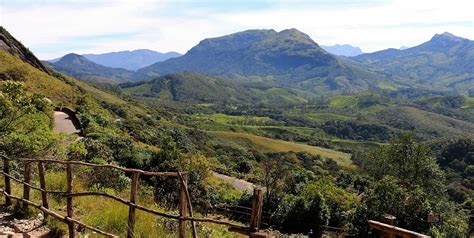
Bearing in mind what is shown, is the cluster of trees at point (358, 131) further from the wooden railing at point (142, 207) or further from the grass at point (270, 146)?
the wooden railing at point (142, 207)

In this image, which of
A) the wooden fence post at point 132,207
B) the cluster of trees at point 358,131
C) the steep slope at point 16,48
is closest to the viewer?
the wooden fence post at point 132,207

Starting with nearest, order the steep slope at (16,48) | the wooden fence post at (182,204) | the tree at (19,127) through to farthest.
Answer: the wooden fence post at (182,204) < the tree at (19,127) < the steep slope at (16,48)

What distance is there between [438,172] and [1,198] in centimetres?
3843

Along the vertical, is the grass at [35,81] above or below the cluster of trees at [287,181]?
above

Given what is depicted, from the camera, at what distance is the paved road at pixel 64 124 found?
140ft

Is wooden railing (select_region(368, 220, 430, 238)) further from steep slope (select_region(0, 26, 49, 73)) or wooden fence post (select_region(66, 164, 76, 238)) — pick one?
steep slope (select_region(0, 26, 49, 73))

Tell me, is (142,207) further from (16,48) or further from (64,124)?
(16,48)

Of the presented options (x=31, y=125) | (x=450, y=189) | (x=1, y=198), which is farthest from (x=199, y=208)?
(x=450, y=189)

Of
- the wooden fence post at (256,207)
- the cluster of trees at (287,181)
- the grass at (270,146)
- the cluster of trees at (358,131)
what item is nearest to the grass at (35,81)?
the cluster of trees at (287,181)

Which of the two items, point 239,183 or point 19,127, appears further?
point 239,183

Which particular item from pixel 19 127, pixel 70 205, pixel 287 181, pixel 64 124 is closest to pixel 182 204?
pixel 70 205

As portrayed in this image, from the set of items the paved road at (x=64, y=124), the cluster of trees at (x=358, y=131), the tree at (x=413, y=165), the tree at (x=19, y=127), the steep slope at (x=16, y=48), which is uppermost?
the steep slope at (x=16, y=48)

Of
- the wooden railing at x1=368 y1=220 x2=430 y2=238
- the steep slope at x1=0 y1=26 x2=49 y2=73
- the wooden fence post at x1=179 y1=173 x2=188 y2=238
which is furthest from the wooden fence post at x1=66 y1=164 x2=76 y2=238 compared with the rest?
the steep slope at x1=0 y1=26 x2=49 y2=73

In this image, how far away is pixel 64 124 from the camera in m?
46.8
